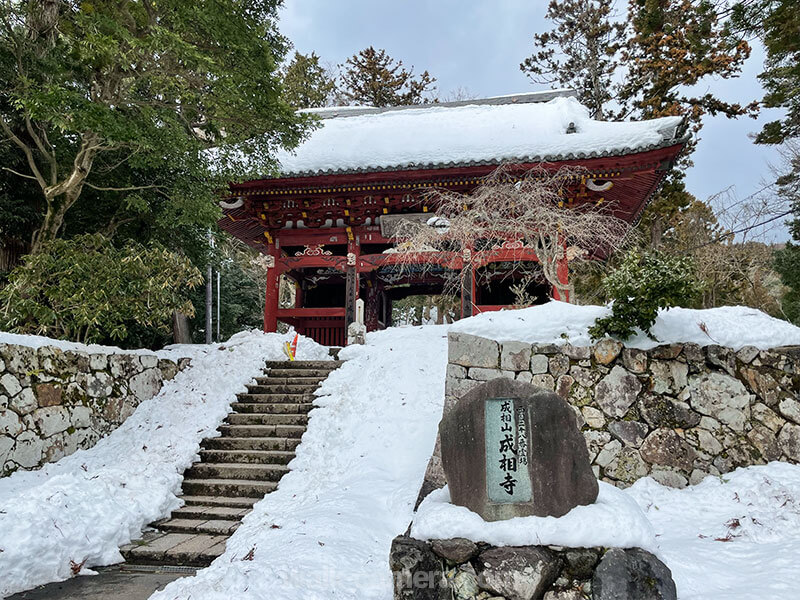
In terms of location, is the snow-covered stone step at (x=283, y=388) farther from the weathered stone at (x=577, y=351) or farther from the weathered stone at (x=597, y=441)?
the weathered stone at (x=597, y=441)

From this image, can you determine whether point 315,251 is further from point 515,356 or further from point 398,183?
point 515,356

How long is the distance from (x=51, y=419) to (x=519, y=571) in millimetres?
6331

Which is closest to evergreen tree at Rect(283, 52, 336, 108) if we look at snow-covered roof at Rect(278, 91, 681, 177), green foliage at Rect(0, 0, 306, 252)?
snow-covered roof at Rect(278, 91, 681, 177)

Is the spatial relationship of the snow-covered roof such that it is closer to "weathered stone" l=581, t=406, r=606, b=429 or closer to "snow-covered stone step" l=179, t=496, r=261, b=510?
"weathered stone" l=581, t=406, r=606, b=429

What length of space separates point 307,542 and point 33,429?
421 cm

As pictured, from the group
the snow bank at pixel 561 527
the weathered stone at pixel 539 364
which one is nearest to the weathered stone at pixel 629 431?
the weathered stone at pixel 539 364

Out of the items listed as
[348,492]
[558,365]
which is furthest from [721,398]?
[348,492]

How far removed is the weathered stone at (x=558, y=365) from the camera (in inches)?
244

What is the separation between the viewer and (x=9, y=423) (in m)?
5.88

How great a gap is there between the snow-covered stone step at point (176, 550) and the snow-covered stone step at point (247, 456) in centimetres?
155

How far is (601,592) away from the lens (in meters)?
3.08

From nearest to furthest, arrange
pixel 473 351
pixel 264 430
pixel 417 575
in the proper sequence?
1. pixel 417 575
2. pixel 473 351
3. pixel 264 430

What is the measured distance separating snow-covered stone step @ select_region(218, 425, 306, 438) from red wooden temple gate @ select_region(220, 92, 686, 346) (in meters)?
4.98

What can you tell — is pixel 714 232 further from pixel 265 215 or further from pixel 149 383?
pixel 149 383
